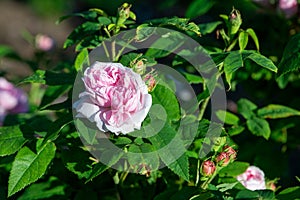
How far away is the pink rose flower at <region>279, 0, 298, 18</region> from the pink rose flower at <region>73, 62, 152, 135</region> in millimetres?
735

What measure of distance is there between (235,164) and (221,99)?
0.18m

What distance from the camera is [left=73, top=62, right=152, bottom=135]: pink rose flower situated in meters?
1.01

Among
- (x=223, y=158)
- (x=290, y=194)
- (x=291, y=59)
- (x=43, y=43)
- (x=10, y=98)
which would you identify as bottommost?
(x=10, y=98)

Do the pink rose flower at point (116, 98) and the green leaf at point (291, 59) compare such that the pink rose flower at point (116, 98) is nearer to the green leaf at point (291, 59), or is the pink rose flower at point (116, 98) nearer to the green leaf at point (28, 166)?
the green leaf at point (28, 166)

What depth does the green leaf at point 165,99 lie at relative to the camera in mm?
1109

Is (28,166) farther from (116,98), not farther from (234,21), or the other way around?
(234,21)

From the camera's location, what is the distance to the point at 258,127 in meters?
1.39

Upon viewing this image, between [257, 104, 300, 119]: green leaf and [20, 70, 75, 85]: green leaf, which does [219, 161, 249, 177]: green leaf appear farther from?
[20, 70, 75, 85]: green leaf

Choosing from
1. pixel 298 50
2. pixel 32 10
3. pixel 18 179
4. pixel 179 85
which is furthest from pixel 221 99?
pixel 32 10

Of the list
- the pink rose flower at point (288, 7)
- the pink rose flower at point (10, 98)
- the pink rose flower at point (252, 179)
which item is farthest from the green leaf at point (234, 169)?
the pink rose flower at point (10, 98)

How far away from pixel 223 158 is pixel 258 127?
1.02 feet

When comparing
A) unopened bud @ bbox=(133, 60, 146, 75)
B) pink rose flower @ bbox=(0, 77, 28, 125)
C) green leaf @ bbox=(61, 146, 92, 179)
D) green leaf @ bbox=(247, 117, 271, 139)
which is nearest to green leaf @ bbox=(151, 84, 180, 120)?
unopened bud @ bbox=(133, 60, 146, 75)

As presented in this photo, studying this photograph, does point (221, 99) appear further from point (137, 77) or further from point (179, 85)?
point (137, 77)

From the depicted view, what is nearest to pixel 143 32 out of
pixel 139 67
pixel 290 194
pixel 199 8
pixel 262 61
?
pixel 139 67
